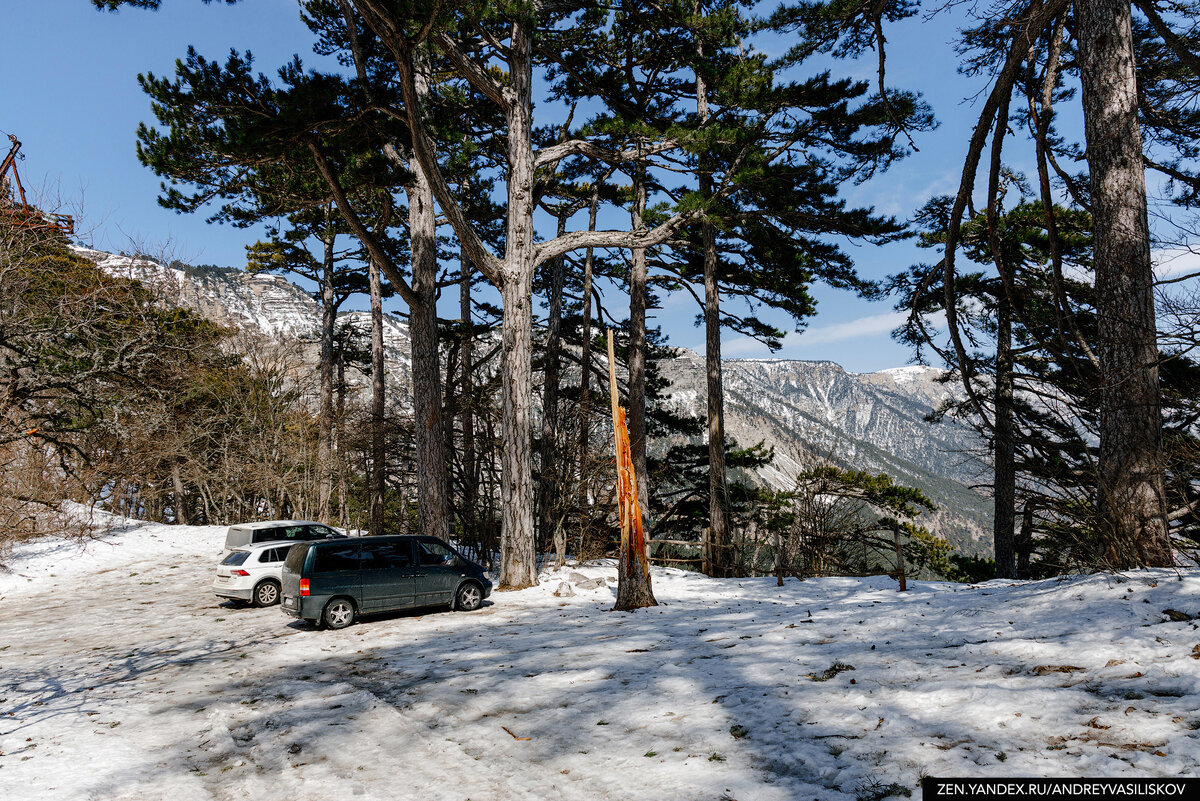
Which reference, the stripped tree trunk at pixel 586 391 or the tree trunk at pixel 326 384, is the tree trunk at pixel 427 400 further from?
the tree trunk at pixel 326 384

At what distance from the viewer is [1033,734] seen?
3717mm

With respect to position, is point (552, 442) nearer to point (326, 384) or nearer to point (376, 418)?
point (376, 418)

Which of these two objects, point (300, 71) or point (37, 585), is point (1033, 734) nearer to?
point (300, 71)

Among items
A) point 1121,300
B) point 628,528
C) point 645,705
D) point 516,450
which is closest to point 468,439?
point 516,450

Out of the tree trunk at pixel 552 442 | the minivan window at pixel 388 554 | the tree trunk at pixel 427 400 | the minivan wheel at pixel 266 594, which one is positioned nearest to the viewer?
the minivan window at pixel 388 554

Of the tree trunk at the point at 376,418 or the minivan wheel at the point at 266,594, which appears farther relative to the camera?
the tree trunk at the point at 376,418

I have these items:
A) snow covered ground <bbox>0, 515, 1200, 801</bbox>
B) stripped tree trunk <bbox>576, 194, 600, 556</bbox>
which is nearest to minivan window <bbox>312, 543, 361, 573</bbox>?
snow covered ground <bbox>0, 515, 1200, 801</bbox>

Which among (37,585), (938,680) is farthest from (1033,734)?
(37,585)

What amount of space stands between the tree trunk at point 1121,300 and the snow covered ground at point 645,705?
93 cm

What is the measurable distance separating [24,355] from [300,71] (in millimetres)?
7482

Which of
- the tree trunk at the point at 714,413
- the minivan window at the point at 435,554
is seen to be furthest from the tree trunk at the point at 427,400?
the tree trunk at the point at 714,413

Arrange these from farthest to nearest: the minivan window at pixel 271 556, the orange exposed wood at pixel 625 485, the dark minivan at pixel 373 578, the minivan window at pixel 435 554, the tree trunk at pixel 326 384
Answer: the tree trunk at pixel 326 384
the minivan window at pixel 271 556
the minivan window at pixel 435 554
the dark minivan at pixel 373 578
the orange exposed wood at pixel 625 485

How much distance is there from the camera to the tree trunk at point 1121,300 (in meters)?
6.51

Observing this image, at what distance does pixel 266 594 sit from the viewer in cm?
1308
